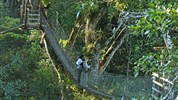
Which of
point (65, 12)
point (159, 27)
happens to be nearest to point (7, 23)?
point (65, 12)

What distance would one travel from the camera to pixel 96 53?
21.9 feet

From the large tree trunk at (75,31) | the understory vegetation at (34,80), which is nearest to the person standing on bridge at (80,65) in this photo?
the understory vegetation at (34,80)

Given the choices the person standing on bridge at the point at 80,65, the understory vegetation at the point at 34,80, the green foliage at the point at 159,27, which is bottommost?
the understory vegetation at the point at 34,80

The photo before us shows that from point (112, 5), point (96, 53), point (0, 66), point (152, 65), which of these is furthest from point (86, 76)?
point (152, 65)

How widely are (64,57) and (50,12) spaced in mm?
1325

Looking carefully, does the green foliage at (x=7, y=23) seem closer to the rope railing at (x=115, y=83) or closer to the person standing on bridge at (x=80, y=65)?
the rope railing at (x=115, y=83)

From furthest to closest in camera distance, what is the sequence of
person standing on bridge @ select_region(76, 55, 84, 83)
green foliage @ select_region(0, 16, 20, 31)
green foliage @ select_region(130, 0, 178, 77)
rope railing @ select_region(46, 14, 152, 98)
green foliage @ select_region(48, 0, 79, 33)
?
green foliage @ select_region(0, 16, 20, 31) → green foliage @ select_region(48, 0, 79, 33) → person standing on bridge @ select_region(76, 55, 84, 83) → rope railing @ select_region(46, 14, 152, 98) → green foliage @ select_region(130, 0, 178, 77)

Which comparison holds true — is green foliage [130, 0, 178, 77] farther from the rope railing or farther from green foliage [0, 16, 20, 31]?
green foliage [0, 16, 20, 31]

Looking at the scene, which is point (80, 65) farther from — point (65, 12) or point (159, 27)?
point (159, 27)

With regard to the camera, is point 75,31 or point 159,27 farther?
point 75,31

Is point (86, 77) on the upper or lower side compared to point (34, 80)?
upper

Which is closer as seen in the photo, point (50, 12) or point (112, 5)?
point (112, 5)

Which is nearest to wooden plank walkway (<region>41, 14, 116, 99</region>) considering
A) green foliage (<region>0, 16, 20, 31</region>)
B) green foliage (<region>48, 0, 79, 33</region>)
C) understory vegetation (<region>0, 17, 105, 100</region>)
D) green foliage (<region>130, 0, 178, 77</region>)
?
understory vegetation (<region>0, 17, 105, 100</region>)

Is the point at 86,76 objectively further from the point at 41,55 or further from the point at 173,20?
the point at 173,20
